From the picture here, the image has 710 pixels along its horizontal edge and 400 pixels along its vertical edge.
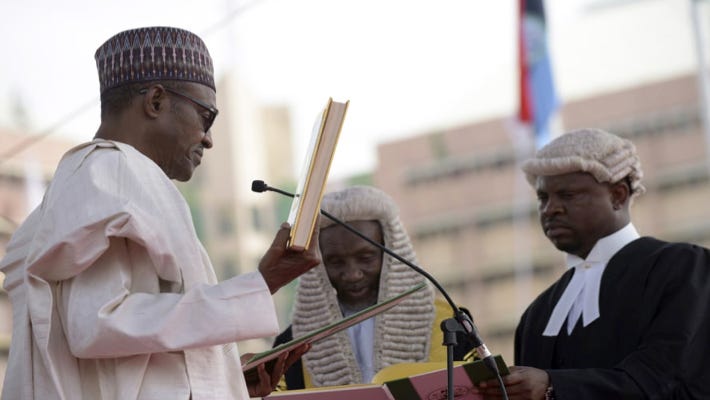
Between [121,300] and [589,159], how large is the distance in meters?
2.75

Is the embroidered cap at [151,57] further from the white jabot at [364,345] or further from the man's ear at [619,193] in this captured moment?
the man's ear at [619,193]

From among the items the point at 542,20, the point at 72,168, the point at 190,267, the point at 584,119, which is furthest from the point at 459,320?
the point at 584,119

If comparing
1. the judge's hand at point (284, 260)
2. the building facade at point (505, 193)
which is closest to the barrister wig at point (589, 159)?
the judge's hand at point (284, 260)

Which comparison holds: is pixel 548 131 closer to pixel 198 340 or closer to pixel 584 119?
pixel 198 340

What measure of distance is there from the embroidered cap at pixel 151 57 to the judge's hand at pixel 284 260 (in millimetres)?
693

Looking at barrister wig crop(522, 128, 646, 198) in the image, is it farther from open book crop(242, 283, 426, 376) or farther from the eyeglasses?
the eyeglasses

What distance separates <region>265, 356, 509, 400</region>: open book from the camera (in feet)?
16.1

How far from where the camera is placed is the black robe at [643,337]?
551cm

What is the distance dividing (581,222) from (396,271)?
844 mm

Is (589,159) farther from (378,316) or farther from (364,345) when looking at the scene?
(364,345)

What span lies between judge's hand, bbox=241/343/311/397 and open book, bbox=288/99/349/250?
0.70 metres

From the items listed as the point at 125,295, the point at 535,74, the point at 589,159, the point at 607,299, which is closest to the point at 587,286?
the point at 607,299

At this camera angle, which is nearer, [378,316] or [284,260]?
[284,260]

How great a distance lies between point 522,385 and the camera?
5.36 metres
